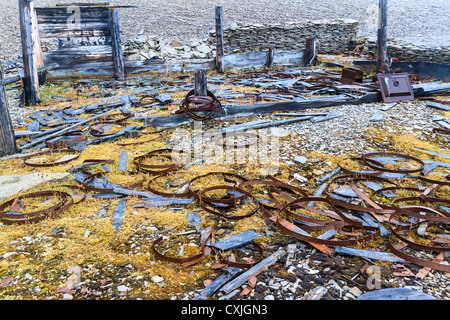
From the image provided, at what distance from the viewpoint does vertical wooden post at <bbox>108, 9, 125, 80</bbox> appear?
11.9 m

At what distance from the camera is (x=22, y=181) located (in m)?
4.97

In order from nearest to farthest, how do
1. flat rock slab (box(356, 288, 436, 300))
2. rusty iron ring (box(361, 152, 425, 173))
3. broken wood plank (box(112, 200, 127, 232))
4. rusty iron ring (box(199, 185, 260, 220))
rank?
flat rock slab (box(356, 288, 436, 300))
broken wood plank (box(112, 200, 127, 232))
rusty iron ring (box(199, 185, 260, 220))
rusty iron ring (box(361, 152, 425, 173))

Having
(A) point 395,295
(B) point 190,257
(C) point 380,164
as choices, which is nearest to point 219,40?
(C) point 380,164

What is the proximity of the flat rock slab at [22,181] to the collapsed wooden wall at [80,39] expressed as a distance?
824 cm

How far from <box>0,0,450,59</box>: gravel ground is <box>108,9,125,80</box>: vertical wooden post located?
7.05m

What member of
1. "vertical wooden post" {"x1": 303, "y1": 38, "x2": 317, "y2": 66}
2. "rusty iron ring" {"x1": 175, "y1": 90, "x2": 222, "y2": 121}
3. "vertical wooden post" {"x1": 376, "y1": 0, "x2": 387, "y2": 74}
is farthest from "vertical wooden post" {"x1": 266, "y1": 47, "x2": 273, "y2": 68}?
"rusty iron ring" {"x1": 175, "y1": 90, "x2": 222, "y2": 121}

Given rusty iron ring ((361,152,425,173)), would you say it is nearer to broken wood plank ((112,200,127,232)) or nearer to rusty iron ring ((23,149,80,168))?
broken wood plank ((112,200,127,232))

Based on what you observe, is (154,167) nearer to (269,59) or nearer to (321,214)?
(321,214)

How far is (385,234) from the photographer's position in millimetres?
3643

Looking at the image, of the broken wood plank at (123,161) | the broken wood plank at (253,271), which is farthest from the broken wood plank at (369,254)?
the broken wood plank at (123,161)

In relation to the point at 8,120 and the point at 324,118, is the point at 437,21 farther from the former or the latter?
the point at 8,120

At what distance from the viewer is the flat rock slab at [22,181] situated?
4676 millimetres

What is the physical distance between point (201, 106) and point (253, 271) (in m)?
5.16
